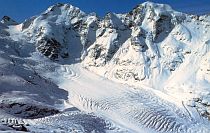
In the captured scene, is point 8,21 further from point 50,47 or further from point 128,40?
point 128,40

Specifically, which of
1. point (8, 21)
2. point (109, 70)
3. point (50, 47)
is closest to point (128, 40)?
point (109, 70)

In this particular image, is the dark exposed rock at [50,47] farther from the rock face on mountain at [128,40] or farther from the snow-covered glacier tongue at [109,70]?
the snow-covered glacier tongue at [109,70]

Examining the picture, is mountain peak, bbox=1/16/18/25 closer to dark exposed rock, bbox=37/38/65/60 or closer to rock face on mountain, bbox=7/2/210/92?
rock face on mountain, bbox=7/2/210/92

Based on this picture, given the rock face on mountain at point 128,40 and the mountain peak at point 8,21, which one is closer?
the rock face on mountain at point 128,40

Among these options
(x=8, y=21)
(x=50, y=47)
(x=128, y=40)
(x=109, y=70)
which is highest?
(x=8, y=21)

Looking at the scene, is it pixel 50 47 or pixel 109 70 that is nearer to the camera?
pixel 109 70

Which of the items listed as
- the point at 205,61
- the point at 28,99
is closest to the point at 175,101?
the point at 205,61

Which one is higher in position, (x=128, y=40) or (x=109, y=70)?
(x=128, y=40)

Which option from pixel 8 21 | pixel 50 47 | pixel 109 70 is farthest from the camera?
pixel 8 21

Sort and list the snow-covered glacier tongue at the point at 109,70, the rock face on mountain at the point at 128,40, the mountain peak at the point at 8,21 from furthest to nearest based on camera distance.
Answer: the mountain peak at the point at 8,21, the rock face on mountain at the point at 128,40, the snow-covered glacier tongue at the point at 109,70

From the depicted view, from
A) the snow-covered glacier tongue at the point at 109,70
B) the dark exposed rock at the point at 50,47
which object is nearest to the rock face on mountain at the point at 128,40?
the dark exposed rock at the point at 50,47

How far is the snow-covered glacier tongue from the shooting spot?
2569 inches

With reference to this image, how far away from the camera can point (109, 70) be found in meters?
90.5

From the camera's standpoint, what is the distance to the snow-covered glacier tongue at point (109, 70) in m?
65.2
